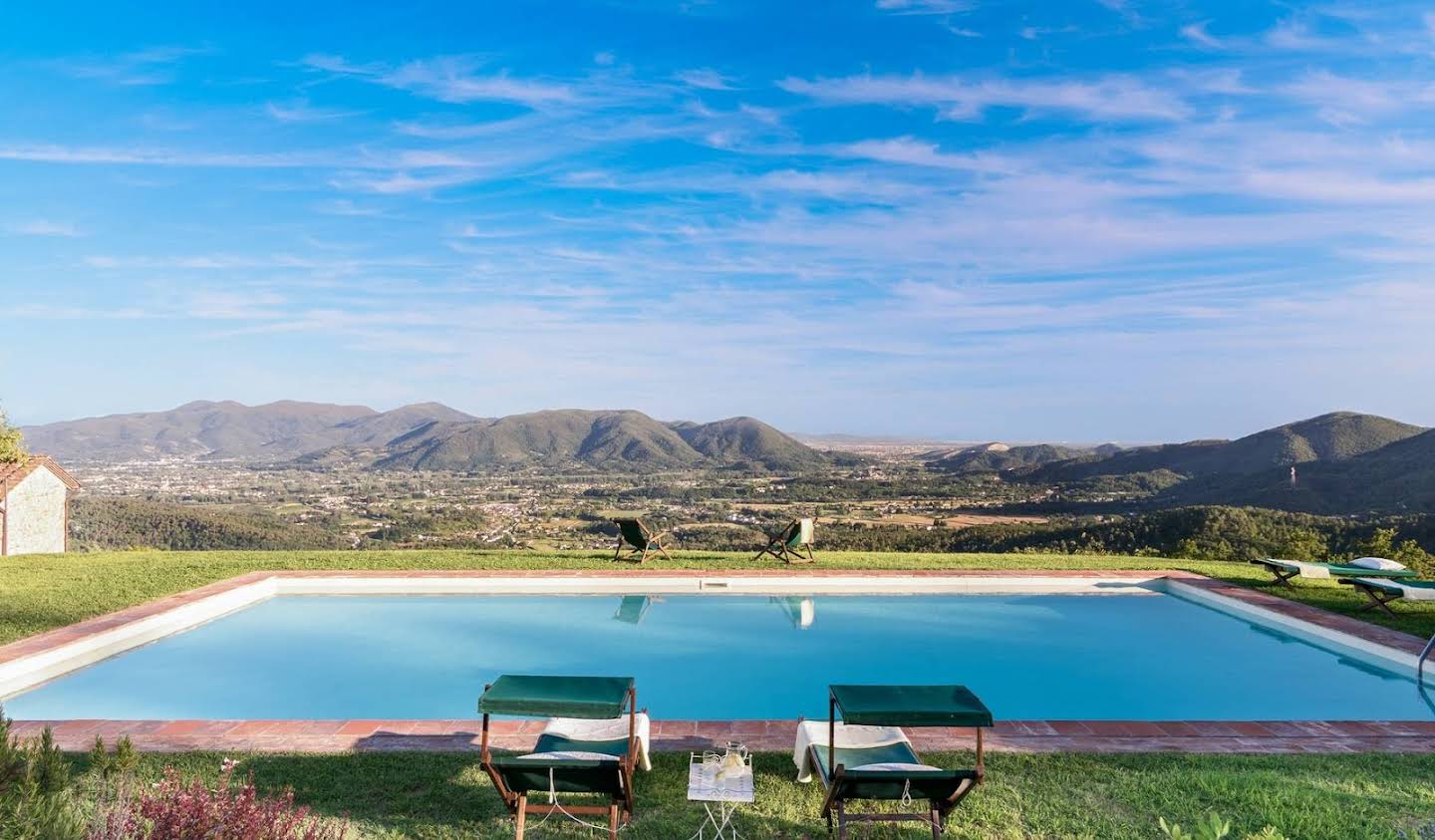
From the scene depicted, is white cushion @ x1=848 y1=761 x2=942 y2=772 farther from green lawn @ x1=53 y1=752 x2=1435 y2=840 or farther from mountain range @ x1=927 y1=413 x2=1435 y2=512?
mountain range @ x1=927 y1=413 x2=1435 y2=512

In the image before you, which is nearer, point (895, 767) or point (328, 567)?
point (895, 767)

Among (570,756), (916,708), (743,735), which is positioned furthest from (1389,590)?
(570,756)

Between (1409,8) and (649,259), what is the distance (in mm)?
28071

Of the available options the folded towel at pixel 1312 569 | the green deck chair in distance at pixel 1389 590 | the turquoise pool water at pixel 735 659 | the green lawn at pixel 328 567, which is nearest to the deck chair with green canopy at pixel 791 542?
the green lawn at pixel 328 567

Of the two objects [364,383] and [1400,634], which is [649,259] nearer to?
[364,383]

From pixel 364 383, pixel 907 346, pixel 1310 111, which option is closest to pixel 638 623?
pixel 1310 111

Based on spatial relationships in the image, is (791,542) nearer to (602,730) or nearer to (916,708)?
(602,730)

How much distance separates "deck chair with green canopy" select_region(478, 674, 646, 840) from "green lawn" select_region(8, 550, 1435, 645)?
613cm

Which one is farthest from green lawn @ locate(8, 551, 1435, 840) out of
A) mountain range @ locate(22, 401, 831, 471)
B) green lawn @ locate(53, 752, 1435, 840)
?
mountain range @ locate(22, 401, 831, 471)

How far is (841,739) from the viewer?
14.0 ft

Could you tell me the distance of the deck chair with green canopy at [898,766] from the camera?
11.1 ft

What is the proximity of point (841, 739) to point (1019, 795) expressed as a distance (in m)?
0.93

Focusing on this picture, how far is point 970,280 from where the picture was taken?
33.1 metres

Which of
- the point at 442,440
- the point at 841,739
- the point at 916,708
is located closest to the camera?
the point at 916,708
